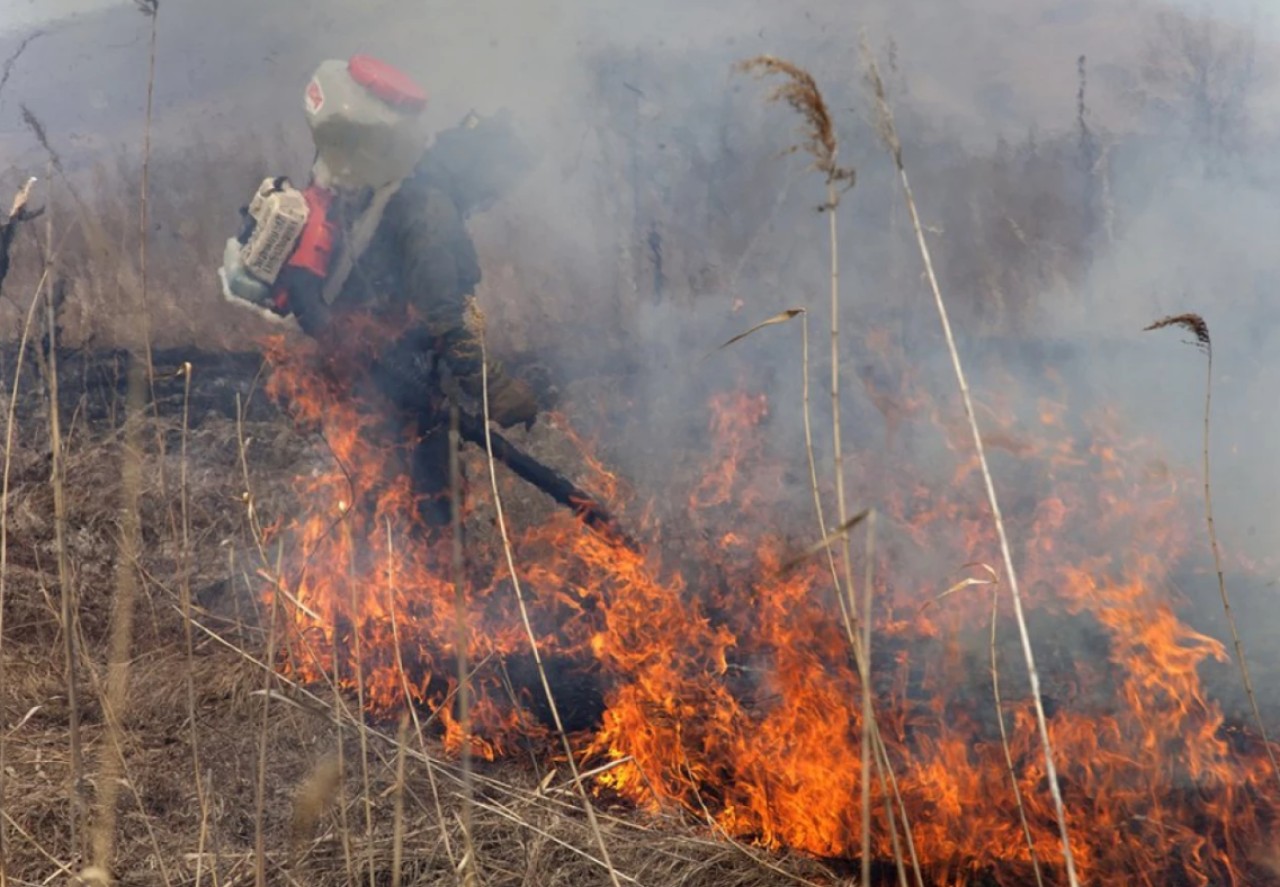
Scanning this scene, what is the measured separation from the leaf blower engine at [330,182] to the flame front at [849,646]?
114 centimetres

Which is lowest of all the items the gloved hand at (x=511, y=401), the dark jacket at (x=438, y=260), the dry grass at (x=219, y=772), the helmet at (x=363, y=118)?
the dry grass at (x=219, y=772)

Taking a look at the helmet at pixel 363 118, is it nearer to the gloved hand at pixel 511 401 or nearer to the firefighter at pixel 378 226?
the firefighter at pixel 378 226

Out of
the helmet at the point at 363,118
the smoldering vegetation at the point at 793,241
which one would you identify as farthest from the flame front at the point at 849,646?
the helmet at the point at 363,118

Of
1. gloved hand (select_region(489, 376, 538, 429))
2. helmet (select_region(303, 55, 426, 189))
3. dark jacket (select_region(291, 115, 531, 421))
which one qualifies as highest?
helmet (select_region(303, 55, 426, 189))

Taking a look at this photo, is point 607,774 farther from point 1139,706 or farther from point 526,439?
point 526,439

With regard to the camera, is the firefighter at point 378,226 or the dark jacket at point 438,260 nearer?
the firefighter at point 378,226

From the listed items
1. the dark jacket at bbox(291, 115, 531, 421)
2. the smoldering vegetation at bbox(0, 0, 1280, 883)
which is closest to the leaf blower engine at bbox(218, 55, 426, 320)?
the dark jacket at bbox(291, 115, 531, 421)

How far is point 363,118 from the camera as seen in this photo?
4926mm

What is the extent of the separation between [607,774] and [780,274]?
191 inches

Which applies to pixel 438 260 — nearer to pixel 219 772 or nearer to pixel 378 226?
pixel 378 226

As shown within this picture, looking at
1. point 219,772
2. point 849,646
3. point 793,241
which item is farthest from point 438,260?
point 793,241

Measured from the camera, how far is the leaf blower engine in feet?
16.2

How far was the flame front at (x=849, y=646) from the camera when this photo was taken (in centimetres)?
338

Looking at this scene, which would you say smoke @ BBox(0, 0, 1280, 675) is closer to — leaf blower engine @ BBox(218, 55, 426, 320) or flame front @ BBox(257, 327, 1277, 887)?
flame front @ BBox(257, 327, 1277, 887)
